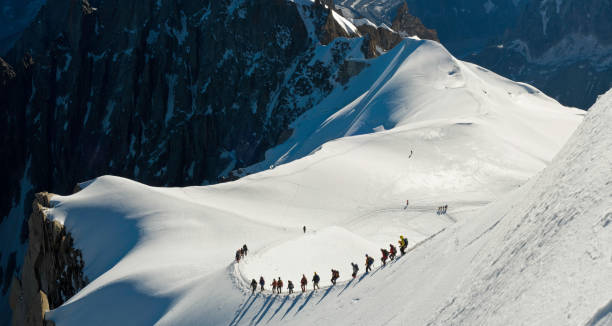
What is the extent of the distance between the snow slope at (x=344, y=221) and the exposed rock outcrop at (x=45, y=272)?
1.03 m

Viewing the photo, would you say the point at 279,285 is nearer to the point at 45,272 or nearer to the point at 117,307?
the point at 117,307

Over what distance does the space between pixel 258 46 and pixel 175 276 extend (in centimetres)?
8241

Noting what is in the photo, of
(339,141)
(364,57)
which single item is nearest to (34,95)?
(364,57)

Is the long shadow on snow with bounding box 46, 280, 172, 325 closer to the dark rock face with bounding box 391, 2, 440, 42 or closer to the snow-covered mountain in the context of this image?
Result: the snow-covered mountain

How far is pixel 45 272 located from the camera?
131 feet

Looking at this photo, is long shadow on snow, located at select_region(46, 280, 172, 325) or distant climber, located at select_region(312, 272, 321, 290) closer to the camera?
distant climber, located at select_region(312, 272, 321, 290)

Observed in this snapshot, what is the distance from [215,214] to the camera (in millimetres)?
38438

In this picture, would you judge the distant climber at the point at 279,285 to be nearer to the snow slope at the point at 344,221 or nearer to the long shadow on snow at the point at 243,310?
the snow slope at the point at 344,221

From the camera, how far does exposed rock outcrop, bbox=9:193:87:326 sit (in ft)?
113

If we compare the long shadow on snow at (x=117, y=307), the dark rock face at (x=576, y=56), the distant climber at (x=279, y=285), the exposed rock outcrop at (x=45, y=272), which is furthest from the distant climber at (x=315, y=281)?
the dark rock face at (x=576, y=56)

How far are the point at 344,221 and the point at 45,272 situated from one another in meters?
24.6

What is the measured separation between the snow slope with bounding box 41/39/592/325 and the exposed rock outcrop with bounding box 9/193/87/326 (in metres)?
1.03

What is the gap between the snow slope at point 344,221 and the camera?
18.2m

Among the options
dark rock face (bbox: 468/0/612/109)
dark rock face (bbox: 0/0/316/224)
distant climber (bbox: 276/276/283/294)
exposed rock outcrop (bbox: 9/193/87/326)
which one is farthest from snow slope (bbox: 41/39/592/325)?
dark rock face (bbox: 468/0/612/109)
